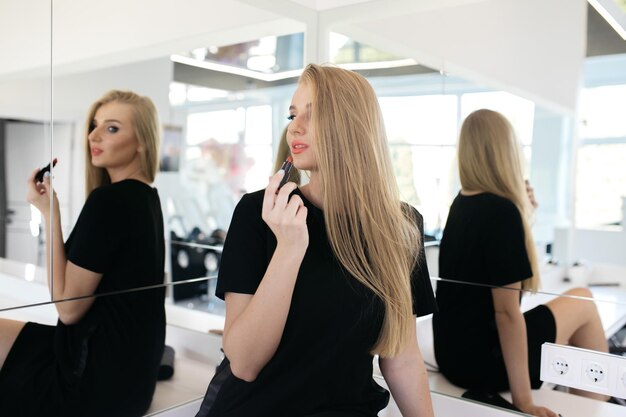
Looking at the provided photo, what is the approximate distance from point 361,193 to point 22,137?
2.80 feet

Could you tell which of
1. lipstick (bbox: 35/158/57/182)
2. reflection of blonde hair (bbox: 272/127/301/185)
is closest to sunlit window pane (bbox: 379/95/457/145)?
reflection of blonde hair (bbox: 272/127/301/185)

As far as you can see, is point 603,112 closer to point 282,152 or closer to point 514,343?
point 514,343

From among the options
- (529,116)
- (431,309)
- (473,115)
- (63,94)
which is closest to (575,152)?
(529,116)

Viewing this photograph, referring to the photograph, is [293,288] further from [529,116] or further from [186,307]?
[529,116]

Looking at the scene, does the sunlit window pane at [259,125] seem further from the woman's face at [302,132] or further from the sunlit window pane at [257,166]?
the woman's face at [302,132]

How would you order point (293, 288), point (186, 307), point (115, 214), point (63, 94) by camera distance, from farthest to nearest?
point (186, 307) → point (115, 214) → point (63, 94) → point (293, 288)

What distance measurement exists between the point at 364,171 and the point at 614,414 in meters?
1.05

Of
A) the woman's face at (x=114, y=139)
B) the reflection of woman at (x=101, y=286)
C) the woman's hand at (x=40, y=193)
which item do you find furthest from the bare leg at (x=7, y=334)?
the woman's face at (x=114, y=139)

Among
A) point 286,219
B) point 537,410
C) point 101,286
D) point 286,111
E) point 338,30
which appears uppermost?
point 338,30

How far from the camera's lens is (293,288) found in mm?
1444

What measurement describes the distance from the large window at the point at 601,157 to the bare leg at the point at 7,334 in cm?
161

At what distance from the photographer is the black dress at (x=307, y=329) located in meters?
1.49

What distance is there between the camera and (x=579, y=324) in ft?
6.03

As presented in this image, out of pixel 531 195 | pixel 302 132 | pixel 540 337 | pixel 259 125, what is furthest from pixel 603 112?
pixel 259 125
